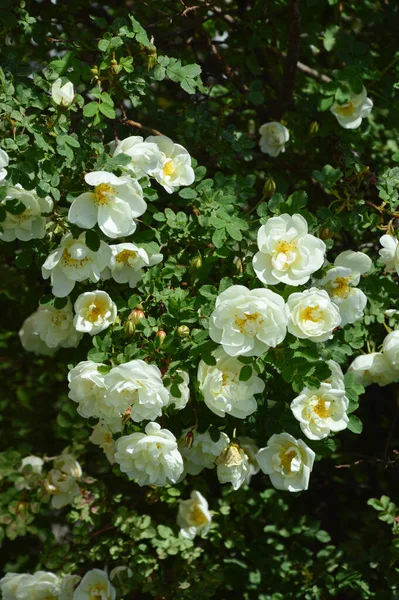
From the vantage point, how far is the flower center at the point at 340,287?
1.89 metres

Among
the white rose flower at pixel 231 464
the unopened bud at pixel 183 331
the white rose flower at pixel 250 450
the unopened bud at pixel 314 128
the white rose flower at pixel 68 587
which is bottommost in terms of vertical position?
the white rose flower at pixel 68 587

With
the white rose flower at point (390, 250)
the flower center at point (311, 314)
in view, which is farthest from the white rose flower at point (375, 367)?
the flower center at point (311, 314)

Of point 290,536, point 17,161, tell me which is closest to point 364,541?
point 290,536

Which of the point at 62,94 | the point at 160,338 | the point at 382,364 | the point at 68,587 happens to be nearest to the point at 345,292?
the point at 382,364

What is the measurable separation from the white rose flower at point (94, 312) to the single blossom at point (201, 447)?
345 mm

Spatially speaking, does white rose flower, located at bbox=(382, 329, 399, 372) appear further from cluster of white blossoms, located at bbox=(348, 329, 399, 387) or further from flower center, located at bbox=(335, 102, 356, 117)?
flower center, located at bbox=(335, 102, 356, 117)

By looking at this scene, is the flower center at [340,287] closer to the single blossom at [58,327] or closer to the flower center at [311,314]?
the flower center at [311,314]

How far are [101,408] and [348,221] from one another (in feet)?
2.78

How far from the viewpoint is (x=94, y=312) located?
6.13ft

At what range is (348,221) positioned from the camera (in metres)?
2.06

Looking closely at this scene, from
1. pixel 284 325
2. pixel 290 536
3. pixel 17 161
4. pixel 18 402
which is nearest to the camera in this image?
pixel 284 325

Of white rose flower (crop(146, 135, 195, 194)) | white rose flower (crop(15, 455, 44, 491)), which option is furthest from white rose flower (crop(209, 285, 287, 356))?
white rose flower (crop(15, 455, 44, 491))

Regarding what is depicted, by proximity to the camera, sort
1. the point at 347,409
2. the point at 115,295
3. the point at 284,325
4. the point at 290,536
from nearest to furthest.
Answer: the point at 284,325 → the point at 347,409 → the point at 115,295 → the point at 290,536

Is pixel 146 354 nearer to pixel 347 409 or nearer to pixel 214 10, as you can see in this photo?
pixel 347 409
